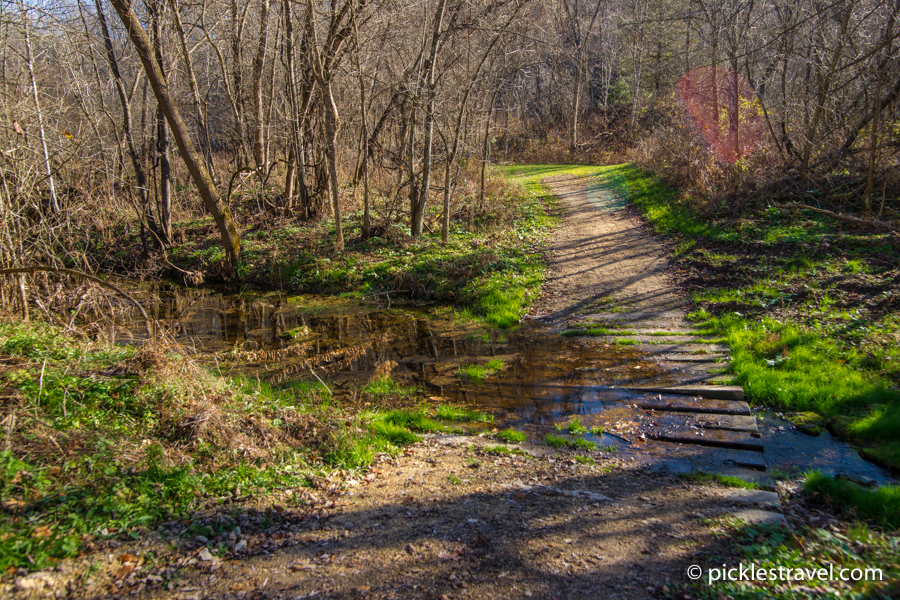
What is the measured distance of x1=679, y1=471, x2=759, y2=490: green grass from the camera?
483 cm

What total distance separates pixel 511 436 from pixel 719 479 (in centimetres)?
216

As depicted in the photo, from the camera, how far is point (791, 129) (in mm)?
14578

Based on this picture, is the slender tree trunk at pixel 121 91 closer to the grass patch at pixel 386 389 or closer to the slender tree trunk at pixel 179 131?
the slender tree trunk at pixel 179 131

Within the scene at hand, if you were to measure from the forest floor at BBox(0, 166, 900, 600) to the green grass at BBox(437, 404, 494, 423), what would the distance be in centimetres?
97

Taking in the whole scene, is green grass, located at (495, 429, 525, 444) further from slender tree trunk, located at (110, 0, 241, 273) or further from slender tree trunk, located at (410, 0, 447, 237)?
slender tree trunk, located at (110, 0, 241, 273)

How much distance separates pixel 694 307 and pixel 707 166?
309 inches

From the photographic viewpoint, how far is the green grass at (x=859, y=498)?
418cm

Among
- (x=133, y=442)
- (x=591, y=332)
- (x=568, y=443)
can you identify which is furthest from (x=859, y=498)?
(x=133, y=442)

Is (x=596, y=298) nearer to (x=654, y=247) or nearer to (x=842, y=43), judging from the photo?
(x=654, y=247)

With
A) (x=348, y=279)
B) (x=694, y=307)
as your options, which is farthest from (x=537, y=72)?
(x=694, y=307)

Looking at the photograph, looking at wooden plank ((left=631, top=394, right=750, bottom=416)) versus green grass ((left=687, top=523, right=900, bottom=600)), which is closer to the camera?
green grass ((left=687, top=523, right=900, bottom=600))

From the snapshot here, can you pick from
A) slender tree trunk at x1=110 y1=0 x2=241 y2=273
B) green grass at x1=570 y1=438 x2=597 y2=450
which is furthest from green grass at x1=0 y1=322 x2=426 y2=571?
slender tree trunk at x1=110 y1=0 x2=241 y2=273

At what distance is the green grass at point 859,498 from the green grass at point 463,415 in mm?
3390

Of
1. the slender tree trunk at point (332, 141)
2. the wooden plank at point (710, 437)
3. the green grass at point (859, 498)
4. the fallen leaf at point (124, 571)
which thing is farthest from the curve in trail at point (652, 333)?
the slender tree trunk at point (332, 141)
